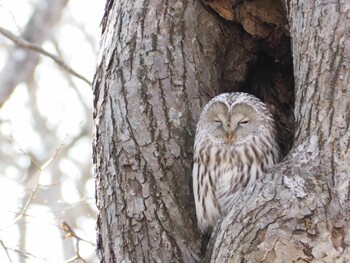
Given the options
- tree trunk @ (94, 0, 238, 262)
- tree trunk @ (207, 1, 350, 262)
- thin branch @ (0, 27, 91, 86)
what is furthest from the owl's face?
thin branch @ (0, 27, 91, 86)

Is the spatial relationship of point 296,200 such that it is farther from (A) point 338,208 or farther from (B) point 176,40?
(B) point 176,40

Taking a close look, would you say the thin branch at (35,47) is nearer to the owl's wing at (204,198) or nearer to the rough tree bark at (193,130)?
the rough tree bark at (193,130)

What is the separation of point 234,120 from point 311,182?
3.83 ft

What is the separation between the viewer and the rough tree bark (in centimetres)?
319

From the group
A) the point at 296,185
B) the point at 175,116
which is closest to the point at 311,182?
the point at 296,185

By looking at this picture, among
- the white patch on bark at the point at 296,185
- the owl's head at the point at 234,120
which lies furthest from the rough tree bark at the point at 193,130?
the owl's head at the point at 234,120

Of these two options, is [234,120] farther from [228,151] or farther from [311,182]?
[311,182]

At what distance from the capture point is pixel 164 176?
4043mm

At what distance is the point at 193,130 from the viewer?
14.2 feet

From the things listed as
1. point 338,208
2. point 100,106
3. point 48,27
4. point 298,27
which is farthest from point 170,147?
point 48,27

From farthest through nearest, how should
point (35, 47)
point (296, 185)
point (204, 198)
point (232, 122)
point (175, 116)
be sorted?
point (35, 47), point (232, 122), point (175, 116), point (204, 198), point (296, 185)

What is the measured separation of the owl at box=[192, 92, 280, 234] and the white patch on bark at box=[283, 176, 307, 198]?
0.79 metres

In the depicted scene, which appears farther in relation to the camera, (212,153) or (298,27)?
(212,153)

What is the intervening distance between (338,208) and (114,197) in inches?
48.3
